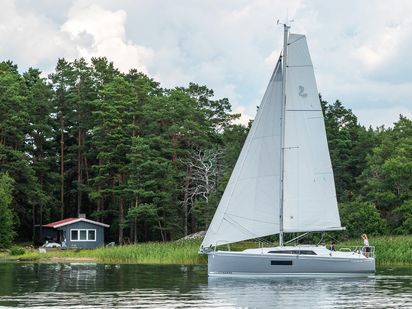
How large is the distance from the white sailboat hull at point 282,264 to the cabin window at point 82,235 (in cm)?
3450

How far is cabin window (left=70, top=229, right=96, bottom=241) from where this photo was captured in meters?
69.8

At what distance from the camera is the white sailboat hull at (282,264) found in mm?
36688

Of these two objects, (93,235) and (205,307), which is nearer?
(205,307)

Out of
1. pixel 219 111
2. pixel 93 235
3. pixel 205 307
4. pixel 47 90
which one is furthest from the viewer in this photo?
pixel 219 111

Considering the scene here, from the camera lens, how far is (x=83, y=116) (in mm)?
78312

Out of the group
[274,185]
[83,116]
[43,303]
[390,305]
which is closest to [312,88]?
[274,185]

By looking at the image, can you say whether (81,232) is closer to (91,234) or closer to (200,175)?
(91,234)

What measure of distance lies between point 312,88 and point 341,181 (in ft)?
120

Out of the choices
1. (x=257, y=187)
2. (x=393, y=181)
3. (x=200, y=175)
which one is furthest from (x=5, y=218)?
(x=257, y=187)

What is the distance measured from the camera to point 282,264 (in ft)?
120

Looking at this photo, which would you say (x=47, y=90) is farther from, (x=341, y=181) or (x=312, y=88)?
(x=312, y=88)

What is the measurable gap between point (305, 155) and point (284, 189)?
1921 mm

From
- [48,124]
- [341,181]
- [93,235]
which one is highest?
[48,124]

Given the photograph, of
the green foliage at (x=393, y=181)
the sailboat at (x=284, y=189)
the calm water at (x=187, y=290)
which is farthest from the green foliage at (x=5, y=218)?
the sailboat at (x=284, y=189)
